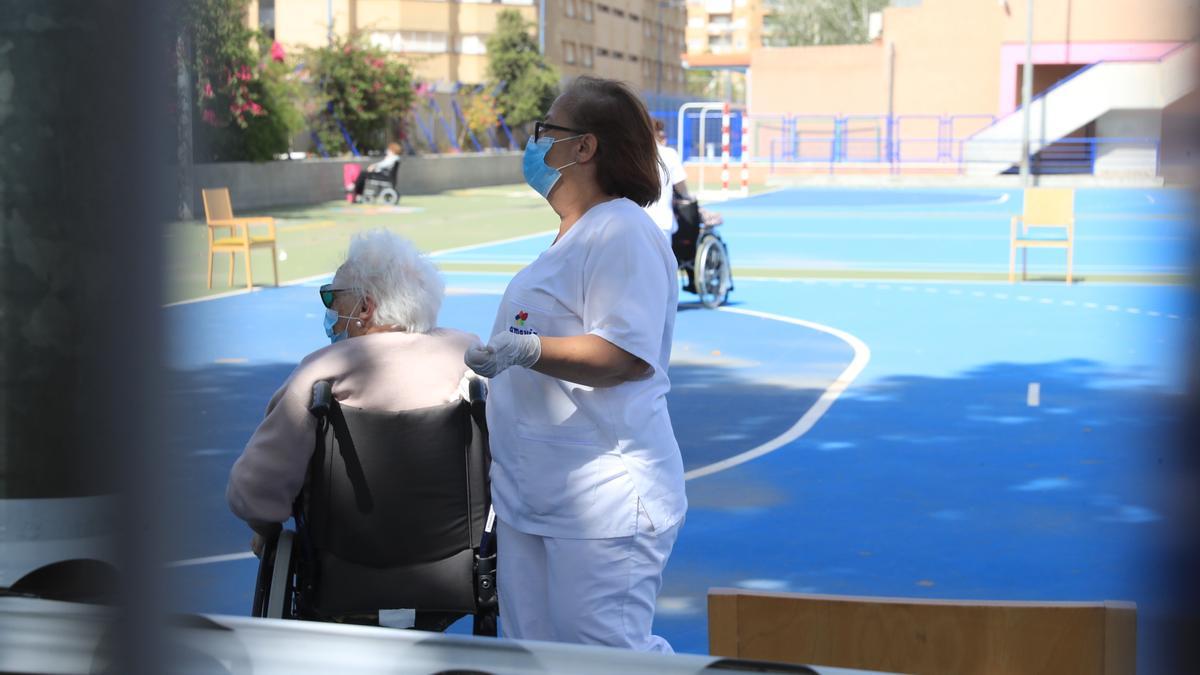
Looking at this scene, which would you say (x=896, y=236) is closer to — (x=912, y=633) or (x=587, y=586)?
(x=587, y=586)

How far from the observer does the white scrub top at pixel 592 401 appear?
260 centimetres

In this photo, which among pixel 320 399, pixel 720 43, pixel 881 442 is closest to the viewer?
pixel 320 399

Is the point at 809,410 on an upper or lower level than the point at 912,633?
lower

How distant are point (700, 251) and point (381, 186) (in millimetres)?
16994

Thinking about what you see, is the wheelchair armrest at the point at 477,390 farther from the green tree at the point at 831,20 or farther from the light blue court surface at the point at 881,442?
the green tree at the point at 831,20

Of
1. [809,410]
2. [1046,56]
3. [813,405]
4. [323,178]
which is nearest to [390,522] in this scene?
[809,410]

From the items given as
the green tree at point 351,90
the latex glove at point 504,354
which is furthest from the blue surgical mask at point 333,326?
the green tree at point 351,90

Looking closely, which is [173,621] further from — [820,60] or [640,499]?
[820,60]

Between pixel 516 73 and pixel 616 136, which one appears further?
pixel 516 73

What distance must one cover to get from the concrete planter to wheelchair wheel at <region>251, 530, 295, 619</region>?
16.8 m

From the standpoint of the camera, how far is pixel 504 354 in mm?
2455

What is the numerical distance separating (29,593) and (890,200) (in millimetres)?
30510

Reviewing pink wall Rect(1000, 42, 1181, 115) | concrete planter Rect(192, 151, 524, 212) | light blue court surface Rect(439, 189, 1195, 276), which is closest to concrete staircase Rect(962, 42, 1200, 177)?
pink wall Rect(1000, 42, 1181, 115)

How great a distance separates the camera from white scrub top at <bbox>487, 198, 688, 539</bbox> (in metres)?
2.60
